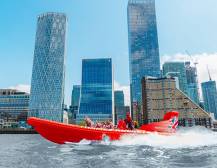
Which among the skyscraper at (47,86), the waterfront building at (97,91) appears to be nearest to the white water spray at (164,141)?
the waterfront building at (97,91)

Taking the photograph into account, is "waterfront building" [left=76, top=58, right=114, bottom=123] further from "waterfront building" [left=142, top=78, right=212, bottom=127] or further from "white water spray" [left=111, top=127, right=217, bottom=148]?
"white water spray" [left=111, top=127, right=217, bottom=148]

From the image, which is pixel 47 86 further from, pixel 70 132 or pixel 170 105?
pixel 70 132

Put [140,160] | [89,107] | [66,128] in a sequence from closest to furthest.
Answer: [140,160]
[66,128]
[89,107]

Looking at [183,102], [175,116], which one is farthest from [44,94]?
[175,116]

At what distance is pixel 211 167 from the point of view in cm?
1223

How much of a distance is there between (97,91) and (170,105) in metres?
45.1

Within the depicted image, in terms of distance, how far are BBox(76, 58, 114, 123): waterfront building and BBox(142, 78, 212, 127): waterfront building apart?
→ 2405 centimetres

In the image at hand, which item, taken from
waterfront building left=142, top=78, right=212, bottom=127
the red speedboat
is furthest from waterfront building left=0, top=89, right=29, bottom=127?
the red speedboat

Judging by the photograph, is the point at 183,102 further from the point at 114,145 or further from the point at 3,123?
the point at 114,145

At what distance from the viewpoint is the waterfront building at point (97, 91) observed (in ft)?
526

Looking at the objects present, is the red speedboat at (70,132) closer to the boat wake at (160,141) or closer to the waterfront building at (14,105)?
the boat wake at (160,141)

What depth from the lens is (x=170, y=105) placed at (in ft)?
488

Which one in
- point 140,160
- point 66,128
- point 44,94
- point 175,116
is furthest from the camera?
point 44,94

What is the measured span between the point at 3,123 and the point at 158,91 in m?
98.2
